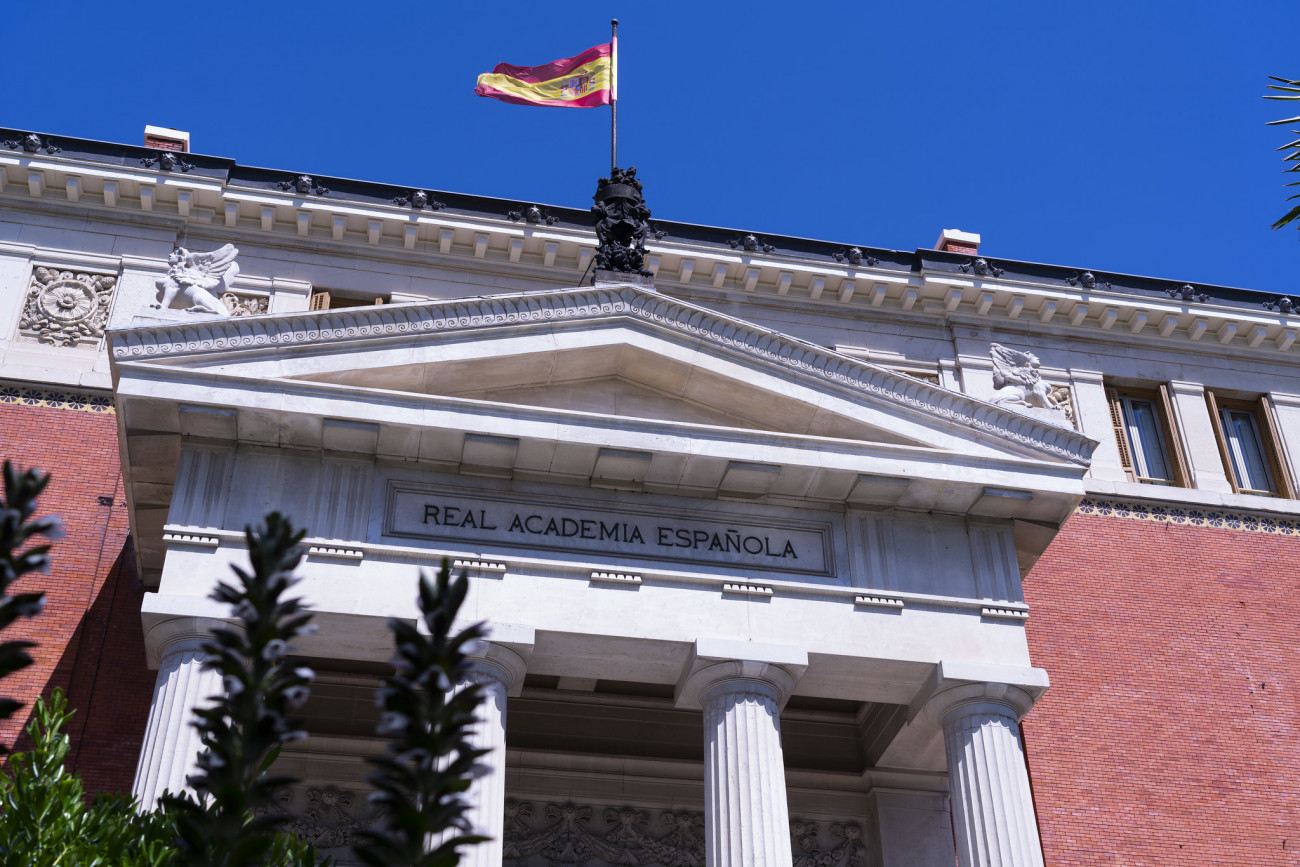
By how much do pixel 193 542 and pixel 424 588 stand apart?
42.7ft

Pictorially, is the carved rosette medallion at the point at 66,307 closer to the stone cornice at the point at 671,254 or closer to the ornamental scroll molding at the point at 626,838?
the stone cornice at the point at 671,254

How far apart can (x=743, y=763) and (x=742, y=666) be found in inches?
45.2

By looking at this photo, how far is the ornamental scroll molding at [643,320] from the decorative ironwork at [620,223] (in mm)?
1222

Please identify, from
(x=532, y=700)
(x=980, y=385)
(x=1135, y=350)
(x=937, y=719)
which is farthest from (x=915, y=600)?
(x=1135, y=350)

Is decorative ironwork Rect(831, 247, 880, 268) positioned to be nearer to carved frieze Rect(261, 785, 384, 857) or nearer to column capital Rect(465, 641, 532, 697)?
column capital Rect(465, 641, 532, 697)

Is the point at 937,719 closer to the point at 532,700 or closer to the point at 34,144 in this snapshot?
the point at 532,700

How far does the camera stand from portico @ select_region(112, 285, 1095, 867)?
17.4 metres

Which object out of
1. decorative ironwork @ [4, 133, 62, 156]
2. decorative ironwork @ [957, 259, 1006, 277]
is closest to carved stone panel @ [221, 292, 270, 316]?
decorative ironwork @ [4, 133, 62, 156]

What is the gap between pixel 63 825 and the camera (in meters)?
12.1

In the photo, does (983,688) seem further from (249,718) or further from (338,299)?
(249,718)

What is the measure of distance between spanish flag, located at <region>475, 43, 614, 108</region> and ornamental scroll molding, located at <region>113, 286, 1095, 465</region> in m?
9.09

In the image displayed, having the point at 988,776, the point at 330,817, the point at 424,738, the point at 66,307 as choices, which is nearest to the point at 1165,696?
the point at 988,776

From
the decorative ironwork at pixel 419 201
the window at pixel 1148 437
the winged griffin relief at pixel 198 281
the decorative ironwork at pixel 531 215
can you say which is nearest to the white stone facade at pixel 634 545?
the winged griffin relief at pixel 198 281

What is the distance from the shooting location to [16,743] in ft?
64.1
